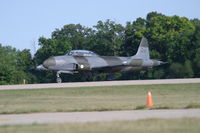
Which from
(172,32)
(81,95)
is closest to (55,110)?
(81,95)

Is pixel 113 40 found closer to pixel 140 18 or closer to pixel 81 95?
pixel 140 18

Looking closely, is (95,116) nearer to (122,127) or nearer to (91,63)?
(122,127)

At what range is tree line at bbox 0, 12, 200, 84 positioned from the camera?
55806mm

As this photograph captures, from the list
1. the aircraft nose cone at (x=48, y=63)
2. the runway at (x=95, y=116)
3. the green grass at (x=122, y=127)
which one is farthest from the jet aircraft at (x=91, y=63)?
the green grass at (x=122, y=127)

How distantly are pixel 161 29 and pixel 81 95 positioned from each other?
5203cm

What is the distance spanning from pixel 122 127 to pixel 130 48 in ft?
227

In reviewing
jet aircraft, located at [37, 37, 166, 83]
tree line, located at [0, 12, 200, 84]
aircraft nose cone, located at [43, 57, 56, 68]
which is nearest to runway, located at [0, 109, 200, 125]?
jet aircraft, located at [37, 37, 166, 83]

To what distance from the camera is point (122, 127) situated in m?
14.7

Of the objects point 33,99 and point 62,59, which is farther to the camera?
point 62,59

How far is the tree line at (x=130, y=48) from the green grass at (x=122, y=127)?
36.8 metres

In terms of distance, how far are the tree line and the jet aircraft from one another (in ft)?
9.48

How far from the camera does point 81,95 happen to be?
32344mm

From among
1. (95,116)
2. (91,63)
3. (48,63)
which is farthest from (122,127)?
(91,63)

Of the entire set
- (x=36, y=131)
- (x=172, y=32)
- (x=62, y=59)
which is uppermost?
(x=172, y=32)
